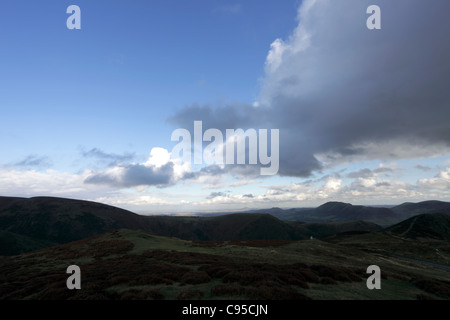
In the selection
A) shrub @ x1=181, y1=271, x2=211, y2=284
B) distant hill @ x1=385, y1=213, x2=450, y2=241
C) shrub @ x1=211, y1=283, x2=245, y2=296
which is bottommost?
distant hill @ x1=385, y1=213, x2=450, y2=241

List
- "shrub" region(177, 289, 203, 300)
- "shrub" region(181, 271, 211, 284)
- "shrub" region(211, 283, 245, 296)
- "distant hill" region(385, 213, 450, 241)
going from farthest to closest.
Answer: "distant hill" region(385, 213, 450, 241)
"shrub" region(181, 271, 211, 284)
"shrub" region(211, 283, 245, 296)
"shrub" region(177, 289, 203, 300)

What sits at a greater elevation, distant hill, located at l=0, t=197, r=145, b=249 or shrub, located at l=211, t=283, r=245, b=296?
shrub, located at l=211, t=283, r=245, b=296

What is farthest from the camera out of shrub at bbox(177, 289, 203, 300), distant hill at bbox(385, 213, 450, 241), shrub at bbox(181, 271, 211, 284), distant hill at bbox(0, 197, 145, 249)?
distant hill at bbox(0, 197, 145, 249)

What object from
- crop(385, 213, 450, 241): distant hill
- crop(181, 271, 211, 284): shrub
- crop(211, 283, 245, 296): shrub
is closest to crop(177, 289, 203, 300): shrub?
crop(211, 283, 245, 296): shrub

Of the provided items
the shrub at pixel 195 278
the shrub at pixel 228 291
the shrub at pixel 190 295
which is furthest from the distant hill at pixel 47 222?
the shrub at pixel 228 291

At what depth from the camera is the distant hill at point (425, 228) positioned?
14938cm

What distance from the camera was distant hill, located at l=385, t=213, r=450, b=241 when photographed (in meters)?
149

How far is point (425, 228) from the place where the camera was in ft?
541

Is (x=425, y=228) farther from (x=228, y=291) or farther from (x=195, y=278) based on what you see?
(x=228, y=291)

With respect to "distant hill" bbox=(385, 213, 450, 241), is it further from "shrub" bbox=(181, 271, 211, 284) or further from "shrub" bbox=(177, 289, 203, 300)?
"shrub" bbox=(177, 289, 203, 300)

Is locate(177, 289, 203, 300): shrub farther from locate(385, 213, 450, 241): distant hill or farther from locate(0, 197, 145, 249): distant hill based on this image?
locate(0, 197, 145, 249): distant hill

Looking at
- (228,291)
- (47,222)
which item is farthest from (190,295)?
(47,222)

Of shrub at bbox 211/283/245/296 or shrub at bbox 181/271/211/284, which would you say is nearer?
shrub at bbox 211/283/245/296
